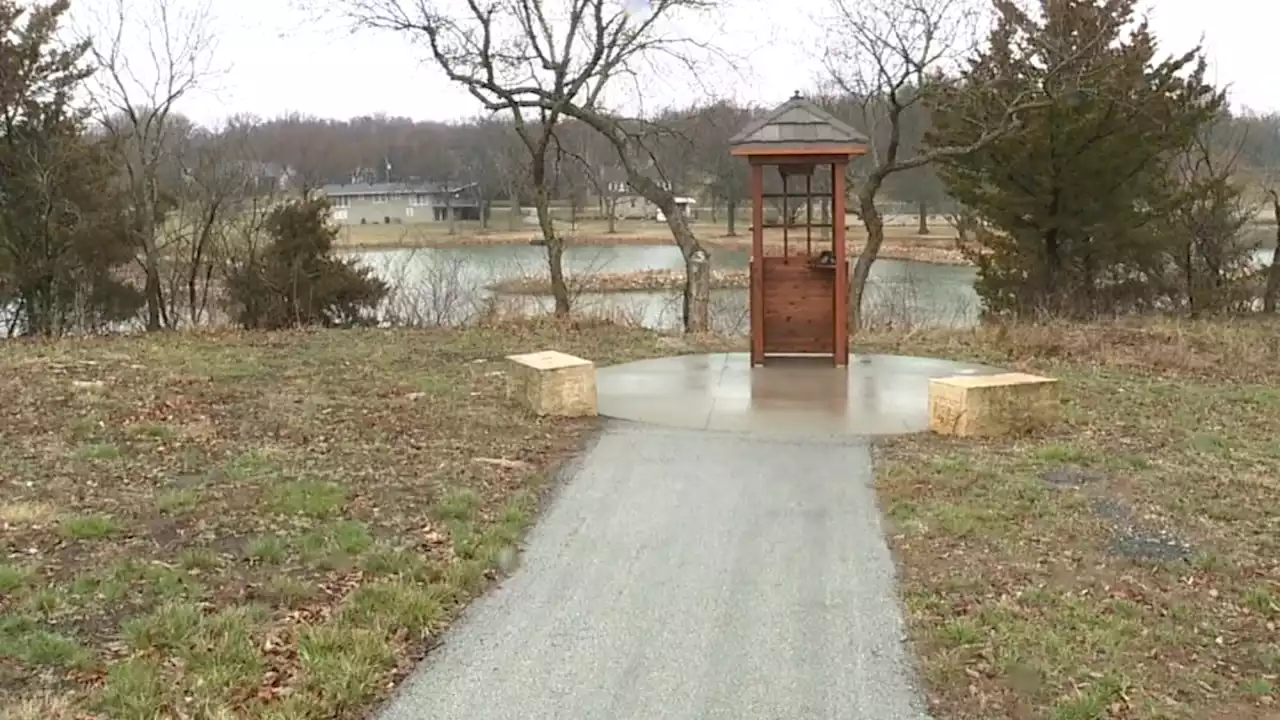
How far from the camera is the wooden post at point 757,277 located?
9.16 m

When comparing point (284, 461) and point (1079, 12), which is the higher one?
point (1079, 12)

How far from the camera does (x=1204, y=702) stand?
3176 millimetres

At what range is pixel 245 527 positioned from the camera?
4.72 meters

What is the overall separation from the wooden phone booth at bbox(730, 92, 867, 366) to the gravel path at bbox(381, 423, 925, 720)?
365 centimetres

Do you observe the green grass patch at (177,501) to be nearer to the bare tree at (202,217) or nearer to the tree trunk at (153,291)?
the tree trunk at (153,291)

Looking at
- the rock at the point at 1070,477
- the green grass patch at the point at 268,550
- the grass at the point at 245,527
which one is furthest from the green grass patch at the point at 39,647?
the rock at the point at 1070,477

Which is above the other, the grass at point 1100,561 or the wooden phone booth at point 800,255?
the wooden phone booth at point 800,255

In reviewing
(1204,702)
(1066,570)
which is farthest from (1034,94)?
(1204,702)

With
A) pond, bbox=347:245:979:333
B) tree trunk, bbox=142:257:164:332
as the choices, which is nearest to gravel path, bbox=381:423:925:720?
pond, bbox=347:245:979:333

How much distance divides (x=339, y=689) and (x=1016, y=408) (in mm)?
4734

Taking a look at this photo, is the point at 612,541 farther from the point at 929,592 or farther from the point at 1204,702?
the point at 1204,702

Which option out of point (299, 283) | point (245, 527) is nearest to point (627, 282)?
point (299, 283)

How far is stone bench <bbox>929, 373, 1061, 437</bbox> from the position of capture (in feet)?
21.7

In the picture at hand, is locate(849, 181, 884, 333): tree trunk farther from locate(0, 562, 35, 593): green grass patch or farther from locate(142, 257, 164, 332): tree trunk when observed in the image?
locate(0, 562, 35, 593): green grass patch
